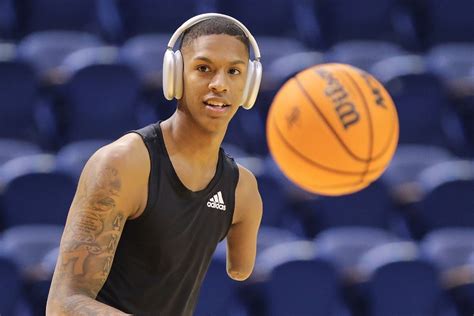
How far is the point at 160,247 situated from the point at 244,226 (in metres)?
0.57

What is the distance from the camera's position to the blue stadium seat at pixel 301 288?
5.87m

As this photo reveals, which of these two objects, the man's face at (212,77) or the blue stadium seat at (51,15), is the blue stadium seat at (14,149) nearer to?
the blue stadium seat at (51,15)

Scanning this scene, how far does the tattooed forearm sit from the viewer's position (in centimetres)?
284

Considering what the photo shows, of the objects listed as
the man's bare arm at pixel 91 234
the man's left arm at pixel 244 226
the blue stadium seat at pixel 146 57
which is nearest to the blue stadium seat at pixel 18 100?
the blue stadium seat at pixel 146 57

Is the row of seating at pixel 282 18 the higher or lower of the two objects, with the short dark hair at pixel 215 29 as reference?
higher

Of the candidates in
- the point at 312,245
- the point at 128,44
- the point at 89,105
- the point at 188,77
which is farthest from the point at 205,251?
the point at 128,44

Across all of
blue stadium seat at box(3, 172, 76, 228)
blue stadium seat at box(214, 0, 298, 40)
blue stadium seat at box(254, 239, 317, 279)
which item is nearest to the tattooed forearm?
blue stadium seat at box(254, 239, 317, 279)

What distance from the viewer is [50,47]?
7254mm

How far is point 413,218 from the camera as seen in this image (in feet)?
23.0

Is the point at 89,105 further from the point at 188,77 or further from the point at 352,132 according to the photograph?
the point at 188,77

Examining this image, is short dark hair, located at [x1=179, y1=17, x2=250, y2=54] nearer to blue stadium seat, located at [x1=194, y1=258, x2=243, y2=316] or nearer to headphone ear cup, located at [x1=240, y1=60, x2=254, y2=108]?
headphone ear cup, located at [x1=240, y1=60, x2=254, y2=108]

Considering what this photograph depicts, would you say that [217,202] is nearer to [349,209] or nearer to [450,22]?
[349,209]

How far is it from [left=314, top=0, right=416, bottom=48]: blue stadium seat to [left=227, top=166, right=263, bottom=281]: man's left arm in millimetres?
4645

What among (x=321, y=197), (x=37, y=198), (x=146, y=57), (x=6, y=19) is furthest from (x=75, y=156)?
(x=321, y=197)
